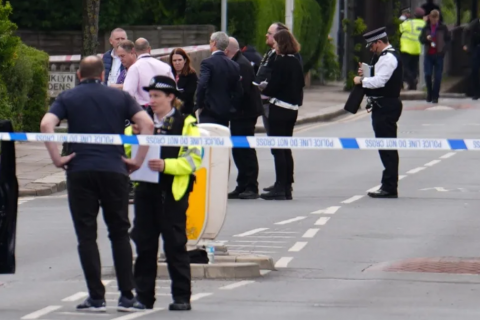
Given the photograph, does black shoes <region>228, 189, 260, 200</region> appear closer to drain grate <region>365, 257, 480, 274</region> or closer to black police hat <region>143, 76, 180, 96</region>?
drain grate <region>365, 257, 480, 274</region>

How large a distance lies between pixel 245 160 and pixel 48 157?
15.4 ft

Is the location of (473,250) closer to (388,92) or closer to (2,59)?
(388,92)

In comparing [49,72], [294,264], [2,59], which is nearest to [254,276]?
[294,264]

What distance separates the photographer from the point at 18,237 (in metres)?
13.0

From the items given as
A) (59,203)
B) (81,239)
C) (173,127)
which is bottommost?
(59,203)

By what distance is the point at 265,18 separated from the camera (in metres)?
32.1

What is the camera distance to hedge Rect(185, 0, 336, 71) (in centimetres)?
3172

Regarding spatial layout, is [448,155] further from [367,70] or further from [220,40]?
[220,40]

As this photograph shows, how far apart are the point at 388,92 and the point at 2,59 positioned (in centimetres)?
607

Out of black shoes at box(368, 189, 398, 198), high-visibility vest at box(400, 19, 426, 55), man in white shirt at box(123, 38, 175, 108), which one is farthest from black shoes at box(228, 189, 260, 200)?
high-visibility vest at box(400, 19, 426, 55)

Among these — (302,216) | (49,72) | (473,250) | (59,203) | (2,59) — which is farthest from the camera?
(49,72)

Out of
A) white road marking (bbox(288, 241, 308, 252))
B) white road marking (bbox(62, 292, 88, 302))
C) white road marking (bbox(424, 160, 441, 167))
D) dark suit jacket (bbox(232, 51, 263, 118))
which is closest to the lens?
white road marking (bbox(62, 292, 88, 302))

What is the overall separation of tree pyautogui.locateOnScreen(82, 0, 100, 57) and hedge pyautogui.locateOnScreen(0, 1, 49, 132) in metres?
1.00

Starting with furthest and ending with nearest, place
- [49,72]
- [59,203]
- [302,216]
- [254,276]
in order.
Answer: [49,72]
[59,203]
[302,216]
[254,276]
